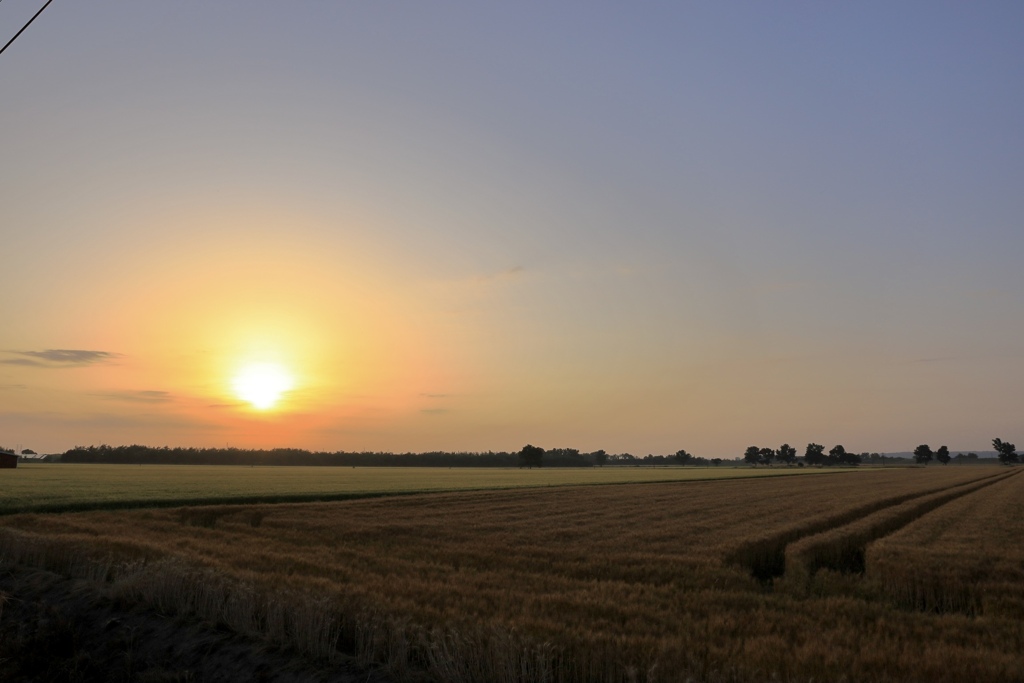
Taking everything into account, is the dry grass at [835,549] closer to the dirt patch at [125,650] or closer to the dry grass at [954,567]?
the dry grass at [954,567]

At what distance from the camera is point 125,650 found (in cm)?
1045

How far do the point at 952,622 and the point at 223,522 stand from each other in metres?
25.7

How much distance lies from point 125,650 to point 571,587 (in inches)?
334

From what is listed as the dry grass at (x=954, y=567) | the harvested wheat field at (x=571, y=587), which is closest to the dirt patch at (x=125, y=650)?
the harvested wheat field at (x=571, y=587)

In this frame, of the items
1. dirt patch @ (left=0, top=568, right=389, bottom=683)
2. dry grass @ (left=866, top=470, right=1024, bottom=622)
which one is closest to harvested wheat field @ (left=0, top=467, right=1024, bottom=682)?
dry grass @ (left=866, top=470, right=1024, bottom=622)

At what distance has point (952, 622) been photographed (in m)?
12.2

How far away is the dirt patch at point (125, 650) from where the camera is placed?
9.02 metres

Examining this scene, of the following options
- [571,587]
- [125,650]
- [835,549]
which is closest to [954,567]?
[835,549]

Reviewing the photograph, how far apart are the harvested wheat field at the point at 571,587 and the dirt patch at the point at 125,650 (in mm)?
334

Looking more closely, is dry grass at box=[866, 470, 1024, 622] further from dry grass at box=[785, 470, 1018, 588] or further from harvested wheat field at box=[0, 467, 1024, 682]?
dry grass at box=[785, 470, 1018, 588]

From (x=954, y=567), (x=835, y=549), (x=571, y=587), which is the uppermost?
(x=571, y=587)

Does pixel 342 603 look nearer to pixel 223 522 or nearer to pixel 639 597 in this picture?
pixel 639 597

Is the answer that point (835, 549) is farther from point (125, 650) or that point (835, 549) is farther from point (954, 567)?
point (125, 650)

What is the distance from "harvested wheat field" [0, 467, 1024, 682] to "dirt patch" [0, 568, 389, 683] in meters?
0.33
